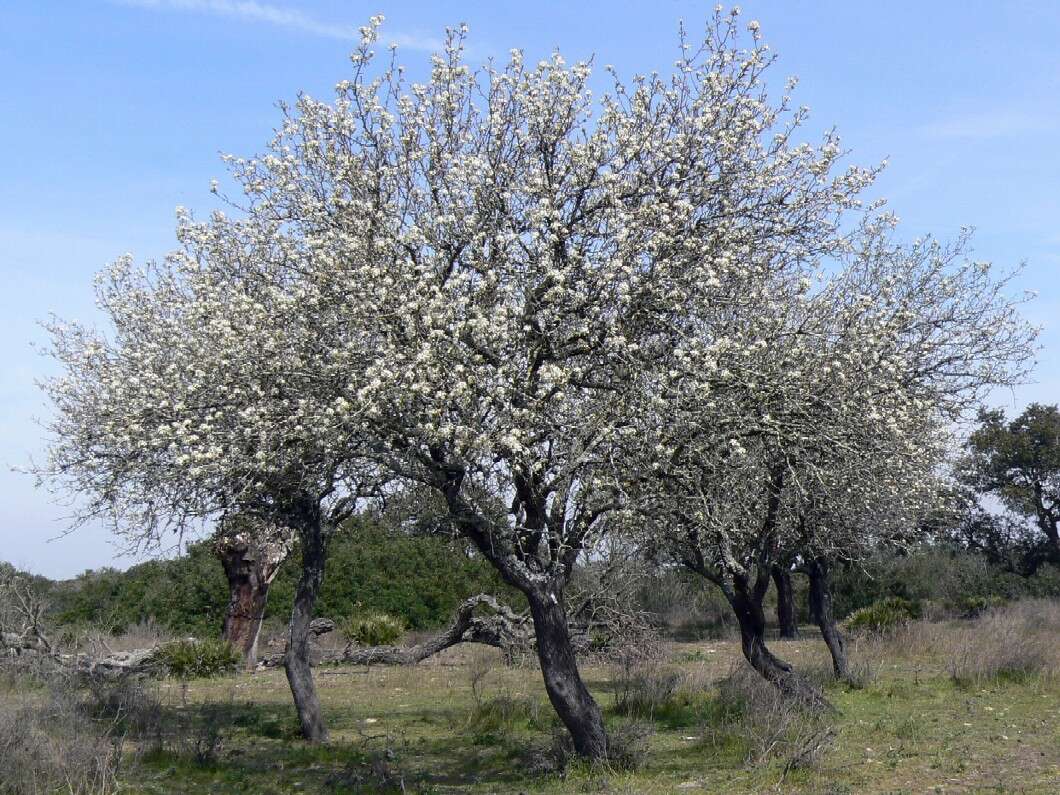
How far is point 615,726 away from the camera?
45.3 feet

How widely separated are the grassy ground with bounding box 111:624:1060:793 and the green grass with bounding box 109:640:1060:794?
31 millimetres

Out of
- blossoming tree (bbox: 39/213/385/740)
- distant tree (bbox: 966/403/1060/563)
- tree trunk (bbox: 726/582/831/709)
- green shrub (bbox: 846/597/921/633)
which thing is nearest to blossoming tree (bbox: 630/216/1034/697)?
tree trunk (bbox: 726/582/831/709)

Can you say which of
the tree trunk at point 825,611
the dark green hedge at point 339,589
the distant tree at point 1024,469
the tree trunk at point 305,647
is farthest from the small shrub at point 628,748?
the distant tree at point 1024,469

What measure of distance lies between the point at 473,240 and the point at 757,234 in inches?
116

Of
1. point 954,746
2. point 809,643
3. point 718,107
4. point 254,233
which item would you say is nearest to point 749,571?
point 954,746

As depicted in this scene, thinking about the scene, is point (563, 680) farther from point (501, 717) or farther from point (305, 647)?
point (305, 647)

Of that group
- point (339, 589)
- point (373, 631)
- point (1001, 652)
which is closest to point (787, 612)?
point (1001, 652)

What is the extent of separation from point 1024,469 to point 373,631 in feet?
81.2

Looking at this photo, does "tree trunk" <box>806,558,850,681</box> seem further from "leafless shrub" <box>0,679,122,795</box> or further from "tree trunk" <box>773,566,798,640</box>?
"leafless shrub" <box>0,679,122,795</box>

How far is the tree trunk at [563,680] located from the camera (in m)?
11.2

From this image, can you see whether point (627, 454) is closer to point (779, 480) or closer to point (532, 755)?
point (779, 480)

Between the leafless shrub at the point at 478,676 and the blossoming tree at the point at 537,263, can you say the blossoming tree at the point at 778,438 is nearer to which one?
the blossoming tree at the point at 537,263

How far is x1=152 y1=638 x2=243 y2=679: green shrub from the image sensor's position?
23.4 metres

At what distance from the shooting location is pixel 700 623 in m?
36.3
